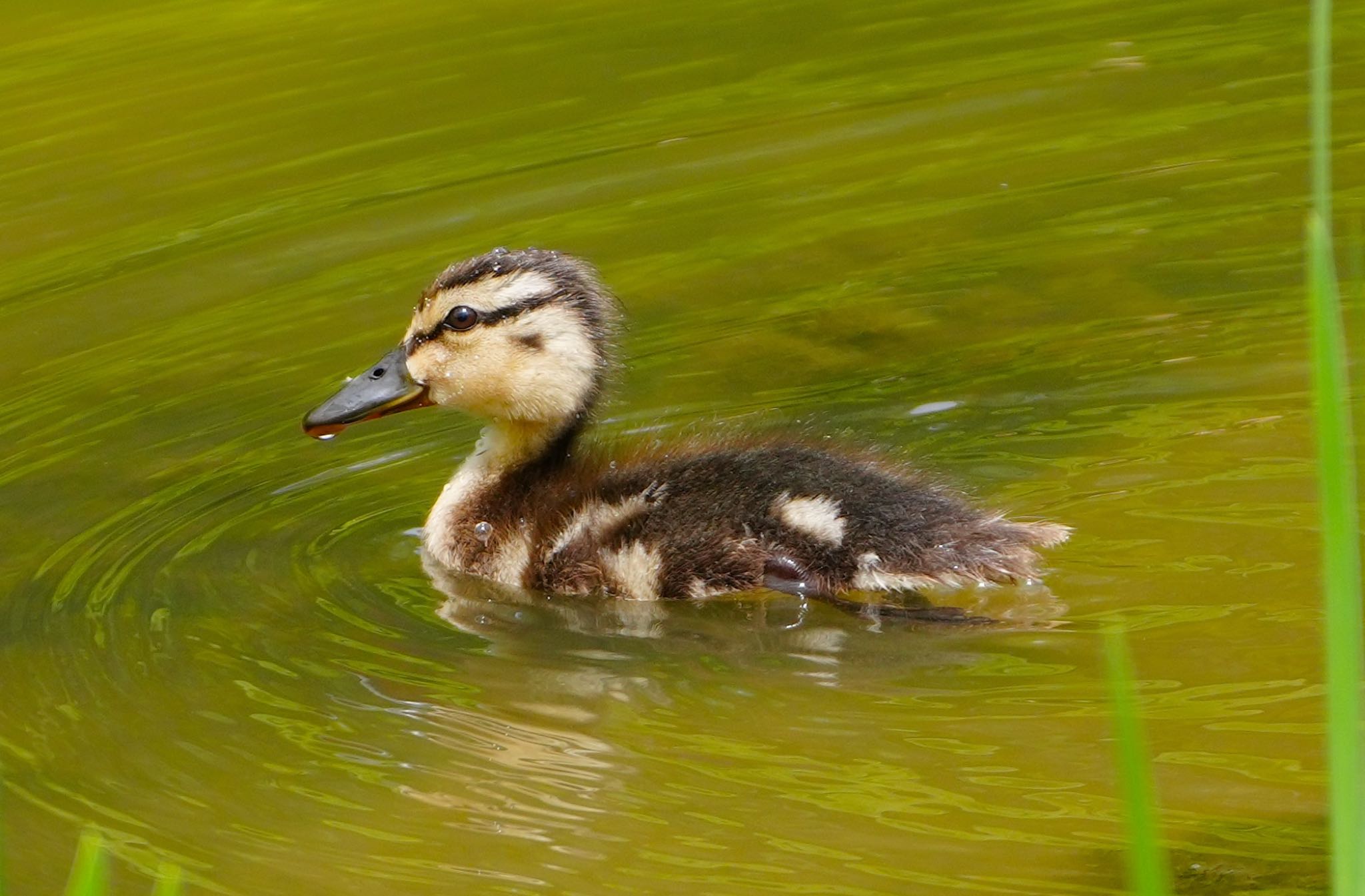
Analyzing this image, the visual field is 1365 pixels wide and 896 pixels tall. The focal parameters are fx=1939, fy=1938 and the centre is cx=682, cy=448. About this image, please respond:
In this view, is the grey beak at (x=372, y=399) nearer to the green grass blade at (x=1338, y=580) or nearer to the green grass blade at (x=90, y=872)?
the green grass blade at (x=90, y=872)

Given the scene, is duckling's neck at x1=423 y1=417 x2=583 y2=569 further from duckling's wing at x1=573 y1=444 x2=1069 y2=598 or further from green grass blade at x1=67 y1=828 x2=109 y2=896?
green grass blade at x1=67 y1=828 x2=109 y2=896

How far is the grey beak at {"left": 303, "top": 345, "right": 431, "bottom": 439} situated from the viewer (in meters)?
4.34

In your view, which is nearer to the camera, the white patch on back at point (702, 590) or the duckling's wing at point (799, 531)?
the duckling's wing at point (799, 531)

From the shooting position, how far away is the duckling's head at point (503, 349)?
428cm

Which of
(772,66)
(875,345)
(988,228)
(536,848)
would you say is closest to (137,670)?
(536,848)

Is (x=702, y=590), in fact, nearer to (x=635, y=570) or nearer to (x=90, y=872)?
(x=635, y=570)

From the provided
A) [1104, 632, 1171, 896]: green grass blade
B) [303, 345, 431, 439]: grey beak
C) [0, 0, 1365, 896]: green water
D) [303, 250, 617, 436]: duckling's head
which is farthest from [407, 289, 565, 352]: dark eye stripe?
[1104, 632, 1171, 896]: green grass blade

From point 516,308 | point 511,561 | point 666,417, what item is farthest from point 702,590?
point 666,417

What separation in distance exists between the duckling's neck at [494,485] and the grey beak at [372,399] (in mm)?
190

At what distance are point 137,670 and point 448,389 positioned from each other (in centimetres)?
97

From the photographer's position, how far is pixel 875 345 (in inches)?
207

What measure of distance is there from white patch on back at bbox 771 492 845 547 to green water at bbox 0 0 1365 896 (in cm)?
16

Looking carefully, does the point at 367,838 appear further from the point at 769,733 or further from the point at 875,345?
the point at 875,345

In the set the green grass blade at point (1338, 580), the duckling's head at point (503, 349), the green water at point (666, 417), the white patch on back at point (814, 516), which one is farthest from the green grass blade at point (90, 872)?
the duckling's head at point (503, 349)
